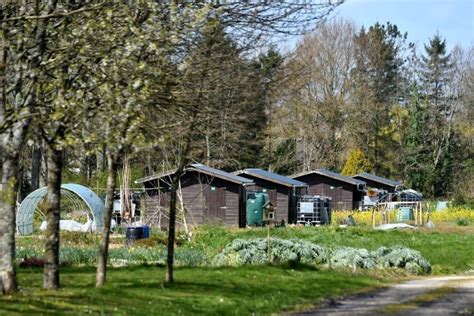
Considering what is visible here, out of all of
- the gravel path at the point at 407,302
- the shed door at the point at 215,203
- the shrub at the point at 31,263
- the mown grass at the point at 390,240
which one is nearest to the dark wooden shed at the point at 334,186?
the shed door at the point at 215,203

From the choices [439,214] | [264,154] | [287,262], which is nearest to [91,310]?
[287,262]

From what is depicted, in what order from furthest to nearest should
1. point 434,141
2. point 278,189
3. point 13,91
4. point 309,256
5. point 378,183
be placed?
point 434,141 → point 378,183 → point 278,189 → point 309,256 → point 13,91

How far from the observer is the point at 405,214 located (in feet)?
160

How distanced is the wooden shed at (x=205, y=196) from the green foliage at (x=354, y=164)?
23.7 meters

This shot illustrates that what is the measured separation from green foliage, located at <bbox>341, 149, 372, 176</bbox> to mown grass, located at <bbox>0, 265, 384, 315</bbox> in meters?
47.5

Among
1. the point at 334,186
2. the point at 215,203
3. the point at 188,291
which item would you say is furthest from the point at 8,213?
the point at 334,186

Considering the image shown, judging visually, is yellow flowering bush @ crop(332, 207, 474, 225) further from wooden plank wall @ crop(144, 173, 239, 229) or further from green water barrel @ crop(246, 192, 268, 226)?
wooden plank wall @ crop(144, 173, 239, 229)

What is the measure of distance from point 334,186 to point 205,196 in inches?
619

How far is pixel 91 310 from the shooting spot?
11.6 meters

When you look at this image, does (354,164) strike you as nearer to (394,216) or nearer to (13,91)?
(394,216)

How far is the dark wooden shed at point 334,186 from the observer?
56675 mm

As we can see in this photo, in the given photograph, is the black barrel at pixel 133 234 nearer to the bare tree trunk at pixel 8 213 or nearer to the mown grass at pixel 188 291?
the mown grass at pixel 188 291

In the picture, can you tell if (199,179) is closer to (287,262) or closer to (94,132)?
(287,262)

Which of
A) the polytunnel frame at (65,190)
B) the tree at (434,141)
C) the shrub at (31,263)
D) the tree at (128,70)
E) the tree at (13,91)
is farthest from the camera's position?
the tree at (434,141)
